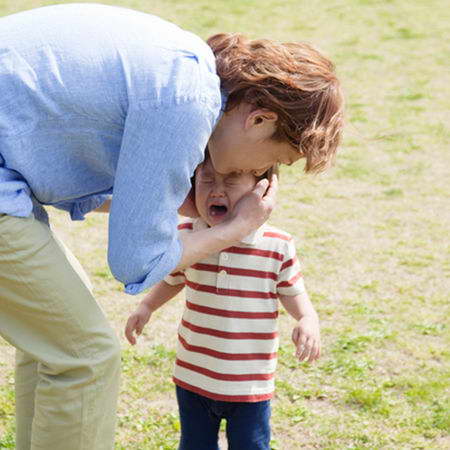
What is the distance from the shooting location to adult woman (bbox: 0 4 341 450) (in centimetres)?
215

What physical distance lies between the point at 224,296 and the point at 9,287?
0.70 meters

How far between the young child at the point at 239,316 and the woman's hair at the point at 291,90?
360mm

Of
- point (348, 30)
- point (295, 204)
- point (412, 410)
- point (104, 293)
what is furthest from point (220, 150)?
point (348, 30)

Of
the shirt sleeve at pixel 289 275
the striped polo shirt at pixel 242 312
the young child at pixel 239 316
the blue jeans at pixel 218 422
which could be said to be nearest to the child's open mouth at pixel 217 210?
the young child at pixel 239 316

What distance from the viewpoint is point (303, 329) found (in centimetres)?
274

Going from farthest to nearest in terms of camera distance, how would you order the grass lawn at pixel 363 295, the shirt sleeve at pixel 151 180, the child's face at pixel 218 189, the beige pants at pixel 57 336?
the grass lawn at pixel 363 295
the child's face at pixel 218 189
the beige pants at pixel 57 336
the shirt sleeve at pixel 151 180

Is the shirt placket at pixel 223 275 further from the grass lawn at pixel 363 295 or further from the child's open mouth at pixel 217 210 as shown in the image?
the grass lawn at pixel 363 295

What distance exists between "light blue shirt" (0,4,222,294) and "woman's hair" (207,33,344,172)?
12 centimetres

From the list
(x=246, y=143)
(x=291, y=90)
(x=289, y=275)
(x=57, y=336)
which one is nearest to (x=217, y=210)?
(x=289, y=275)

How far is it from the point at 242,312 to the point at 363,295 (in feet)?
6.91

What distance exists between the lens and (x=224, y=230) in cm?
249

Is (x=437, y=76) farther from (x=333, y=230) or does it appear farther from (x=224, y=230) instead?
(x=224, y=230)

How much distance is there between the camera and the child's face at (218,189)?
265 cm

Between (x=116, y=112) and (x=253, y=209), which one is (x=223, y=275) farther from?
(x=116, y=112)
